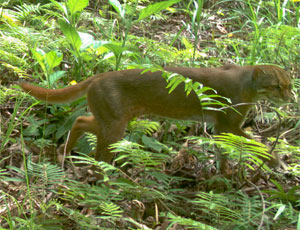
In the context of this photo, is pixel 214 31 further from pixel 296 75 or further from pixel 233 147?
pixel 233 147

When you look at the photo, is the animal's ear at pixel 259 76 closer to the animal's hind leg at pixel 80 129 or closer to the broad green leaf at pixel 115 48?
the broad green leaf at pixel 115 48

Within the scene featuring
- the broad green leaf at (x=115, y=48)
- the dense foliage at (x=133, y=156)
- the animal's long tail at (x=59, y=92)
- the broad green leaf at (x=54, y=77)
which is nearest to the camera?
the dense foliage at (x=133, y=156)

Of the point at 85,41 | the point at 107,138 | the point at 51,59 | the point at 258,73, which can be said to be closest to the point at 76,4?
the point at 85,41

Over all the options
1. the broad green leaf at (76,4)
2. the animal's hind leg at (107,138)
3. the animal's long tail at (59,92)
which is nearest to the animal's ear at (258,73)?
the animal's hind leg at (107,138)

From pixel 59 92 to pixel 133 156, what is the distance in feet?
4.50

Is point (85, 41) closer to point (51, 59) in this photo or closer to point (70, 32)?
point (70, 32)

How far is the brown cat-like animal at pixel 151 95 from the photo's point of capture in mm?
4141

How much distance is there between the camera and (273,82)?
171 inches

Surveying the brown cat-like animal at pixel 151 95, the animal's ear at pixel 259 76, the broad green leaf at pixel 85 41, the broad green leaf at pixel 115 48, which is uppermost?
the broad green leaf at pixel 115 48

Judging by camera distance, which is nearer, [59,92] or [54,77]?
[59,92]

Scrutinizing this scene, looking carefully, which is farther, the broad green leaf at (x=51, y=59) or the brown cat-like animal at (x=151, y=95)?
the broad green leaf at (x=51, y=59)

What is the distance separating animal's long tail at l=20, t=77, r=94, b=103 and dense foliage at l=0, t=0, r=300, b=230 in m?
0.22

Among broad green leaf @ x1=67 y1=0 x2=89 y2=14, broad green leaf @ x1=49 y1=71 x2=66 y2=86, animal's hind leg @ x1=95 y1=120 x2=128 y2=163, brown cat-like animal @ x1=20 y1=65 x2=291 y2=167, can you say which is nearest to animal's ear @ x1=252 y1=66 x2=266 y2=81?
brown cat-like animal @ x1=20 y1=65 x2=291 y2=167

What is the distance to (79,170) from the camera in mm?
4215
